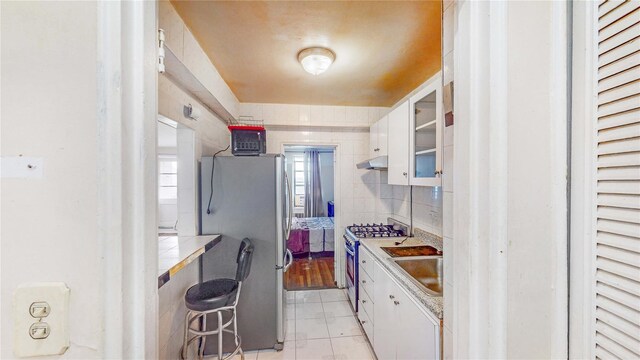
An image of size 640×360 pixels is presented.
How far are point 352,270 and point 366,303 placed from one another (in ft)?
1.70

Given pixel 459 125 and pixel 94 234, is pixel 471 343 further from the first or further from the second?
pixel 94 234

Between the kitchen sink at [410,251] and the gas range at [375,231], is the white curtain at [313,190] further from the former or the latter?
the kitchen sink at [410,251]

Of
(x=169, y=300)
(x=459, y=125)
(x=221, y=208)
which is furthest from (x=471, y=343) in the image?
(x=221, y=208)

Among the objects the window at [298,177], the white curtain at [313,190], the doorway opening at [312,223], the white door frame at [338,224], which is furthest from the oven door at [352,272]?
the window at [298,177]

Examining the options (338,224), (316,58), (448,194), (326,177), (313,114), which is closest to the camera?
(448,194)

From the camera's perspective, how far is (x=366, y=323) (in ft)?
7.22

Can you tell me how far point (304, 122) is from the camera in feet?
10.1

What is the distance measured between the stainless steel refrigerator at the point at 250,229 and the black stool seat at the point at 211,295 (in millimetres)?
317

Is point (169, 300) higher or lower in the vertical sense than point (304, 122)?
lower

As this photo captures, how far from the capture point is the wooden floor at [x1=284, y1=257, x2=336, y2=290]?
11.0 ft

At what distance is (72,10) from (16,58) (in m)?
0.12

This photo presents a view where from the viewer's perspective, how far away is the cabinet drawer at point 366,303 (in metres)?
2.06

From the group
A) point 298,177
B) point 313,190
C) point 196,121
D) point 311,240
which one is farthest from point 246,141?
point 298,177

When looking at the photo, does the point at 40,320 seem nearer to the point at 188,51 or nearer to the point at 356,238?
the point at 188,51
